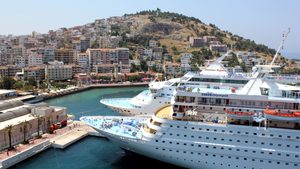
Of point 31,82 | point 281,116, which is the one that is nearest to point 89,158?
point 281,116

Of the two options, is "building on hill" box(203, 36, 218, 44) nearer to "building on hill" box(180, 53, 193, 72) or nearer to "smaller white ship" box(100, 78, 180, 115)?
"building on hill" box(180, 53, 193, 72)

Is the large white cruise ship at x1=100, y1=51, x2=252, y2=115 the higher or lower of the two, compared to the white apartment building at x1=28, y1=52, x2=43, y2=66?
lower

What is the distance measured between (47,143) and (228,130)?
10296mm

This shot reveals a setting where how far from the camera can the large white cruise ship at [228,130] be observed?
14.6 metres

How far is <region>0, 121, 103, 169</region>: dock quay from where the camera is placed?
17.5 meters

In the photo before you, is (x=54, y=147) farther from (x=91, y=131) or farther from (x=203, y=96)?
(x=203, y=96)

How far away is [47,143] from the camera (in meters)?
19.8

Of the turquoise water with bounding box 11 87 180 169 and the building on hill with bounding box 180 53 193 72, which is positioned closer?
the turquoise water with bounding box 11 87 180 169

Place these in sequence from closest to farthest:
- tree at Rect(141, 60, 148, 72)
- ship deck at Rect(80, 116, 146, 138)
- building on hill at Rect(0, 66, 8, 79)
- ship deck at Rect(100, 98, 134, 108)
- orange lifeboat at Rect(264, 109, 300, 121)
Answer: orange lifeboat at Rect(264, 109, 300, 121)
ship deck at Rect(80, 116, 146, 138)
ship deck at Rect(100, 98, 134, 108)
building on hill at Rect(0, 66, 8, 79)
tree at Rect(141, 60, 148, 72)

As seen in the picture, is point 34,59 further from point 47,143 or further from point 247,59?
point 247,59

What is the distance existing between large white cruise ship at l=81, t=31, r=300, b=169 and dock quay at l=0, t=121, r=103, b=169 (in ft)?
14.9

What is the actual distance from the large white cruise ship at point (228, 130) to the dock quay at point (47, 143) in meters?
4.53

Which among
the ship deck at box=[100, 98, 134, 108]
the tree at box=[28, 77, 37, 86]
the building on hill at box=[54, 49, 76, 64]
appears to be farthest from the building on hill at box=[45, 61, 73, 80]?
the ship deck at box=[100, 98, 134, 108]

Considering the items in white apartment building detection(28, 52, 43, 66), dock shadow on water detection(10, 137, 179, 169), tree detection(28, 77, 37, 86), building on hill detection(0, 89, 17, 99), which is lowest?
dock shadow on water detection(10, 137, 179, 169)
